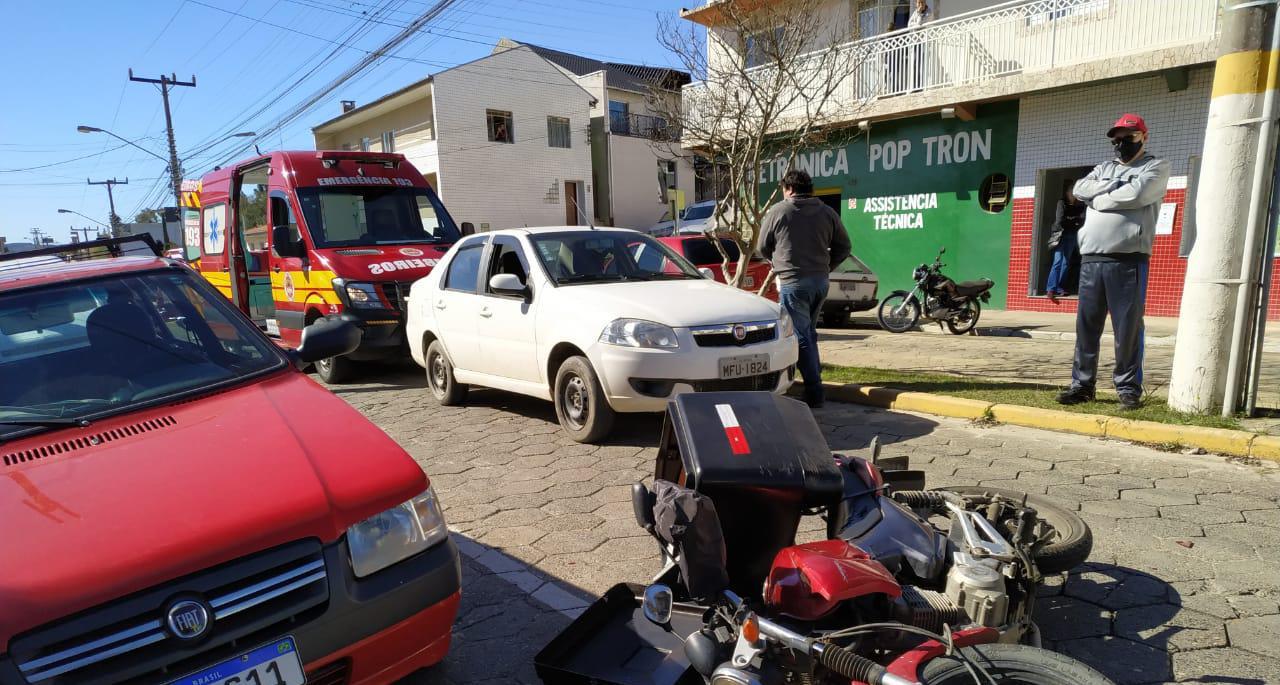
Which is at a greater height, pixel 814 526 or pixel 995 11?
pixel 995 11

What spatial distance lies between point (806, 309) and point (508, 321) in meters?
2.49

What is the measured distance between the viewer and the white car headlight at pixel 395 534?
2.19 metres

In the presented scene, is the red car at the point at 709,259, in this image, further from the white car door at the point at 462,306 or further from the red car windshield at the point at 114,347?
Result: the red car windshield at the point at 114,347

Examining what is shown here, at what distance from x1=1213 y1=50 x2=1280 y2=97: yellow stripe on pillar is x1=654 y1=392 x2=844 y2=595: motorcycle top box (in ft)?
15.3

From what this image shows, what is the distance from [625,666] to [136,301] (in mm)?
2634

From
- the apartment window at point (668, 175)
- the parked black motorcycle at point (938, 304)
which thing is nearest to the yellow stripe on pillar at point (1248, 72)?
the parked black motorcycle at point (938, 304)

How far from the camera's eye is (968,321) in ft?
37.0

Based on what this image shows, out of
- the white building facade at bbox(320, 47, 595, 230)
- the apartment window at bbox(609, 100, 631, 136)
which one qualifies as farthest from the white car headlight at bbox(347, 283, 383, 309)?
the apartment window at bbox(609, 100, 631, 136)

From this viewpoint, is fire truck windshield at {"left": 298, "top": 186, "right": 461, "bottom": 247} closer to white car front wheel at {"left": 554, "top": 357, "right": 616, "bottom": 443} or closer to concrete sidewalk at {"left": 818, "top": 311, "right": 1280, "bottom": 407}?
white car front wheel at {"left": 554, "top": 357, "right": 616, "bottom": 443}

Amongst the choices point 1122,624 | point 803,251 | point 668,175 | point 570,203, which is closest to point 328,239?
point 803,251

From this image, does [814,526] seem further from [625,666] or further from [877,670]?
[877,670]

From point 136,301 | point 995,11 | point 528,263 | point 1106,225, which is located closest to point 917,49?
point 995,11

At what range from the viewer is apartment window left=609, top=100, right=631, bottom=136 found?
3378 centimetres

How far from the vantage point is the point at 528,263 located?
605 cm
